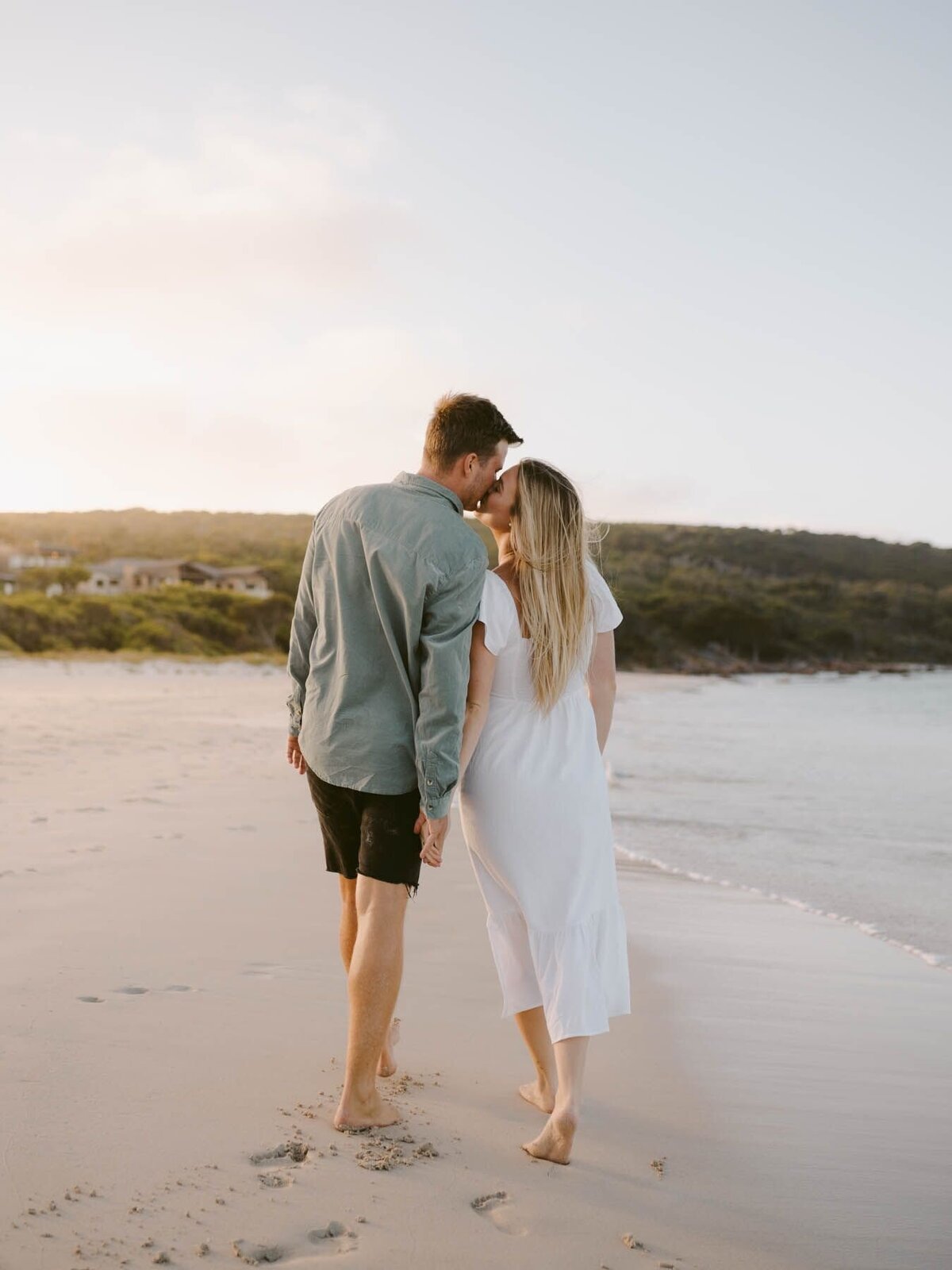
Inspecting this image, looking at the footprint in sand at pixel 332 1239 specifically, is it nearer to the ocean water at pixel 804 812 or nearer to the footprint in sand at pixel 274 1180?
the footprint in sand at pixel 274 1180

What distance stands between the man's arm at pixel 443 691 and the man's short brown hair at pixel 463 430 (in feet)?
1.02

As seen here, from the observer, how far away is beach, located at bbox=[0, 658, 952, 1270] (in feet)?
6.99

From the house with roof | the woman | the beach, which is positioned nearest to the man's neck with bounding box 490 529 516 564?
the woman

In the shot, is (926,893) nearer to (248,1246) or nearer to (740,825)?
(740,825)

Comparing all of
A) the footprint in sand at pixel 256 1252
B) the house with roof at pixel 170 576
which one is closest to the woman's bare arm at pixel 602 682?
the footprint in sand at pixel 256 1252

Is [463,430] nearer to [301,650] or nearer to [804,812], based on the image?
[301,650]

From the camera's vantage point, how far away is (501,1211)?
87.8 inches

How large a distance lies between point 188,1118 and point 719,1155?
128 centimetres

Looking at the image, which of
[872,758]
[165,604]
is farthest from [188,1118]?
[165,604]

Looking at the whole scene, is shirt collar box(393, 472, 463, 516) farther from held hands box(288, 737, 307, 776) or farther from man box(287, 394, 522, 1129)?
held hands box(288, 737, 307, 776)

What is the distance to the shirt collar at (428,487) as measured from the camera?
2660 mm

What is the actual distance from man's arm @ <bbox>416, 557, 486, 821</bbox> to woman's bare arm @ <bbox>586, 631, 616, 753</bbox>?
418 millimetres

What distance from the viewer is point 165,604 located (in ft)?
128

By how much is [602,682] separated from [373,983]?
972 mm
